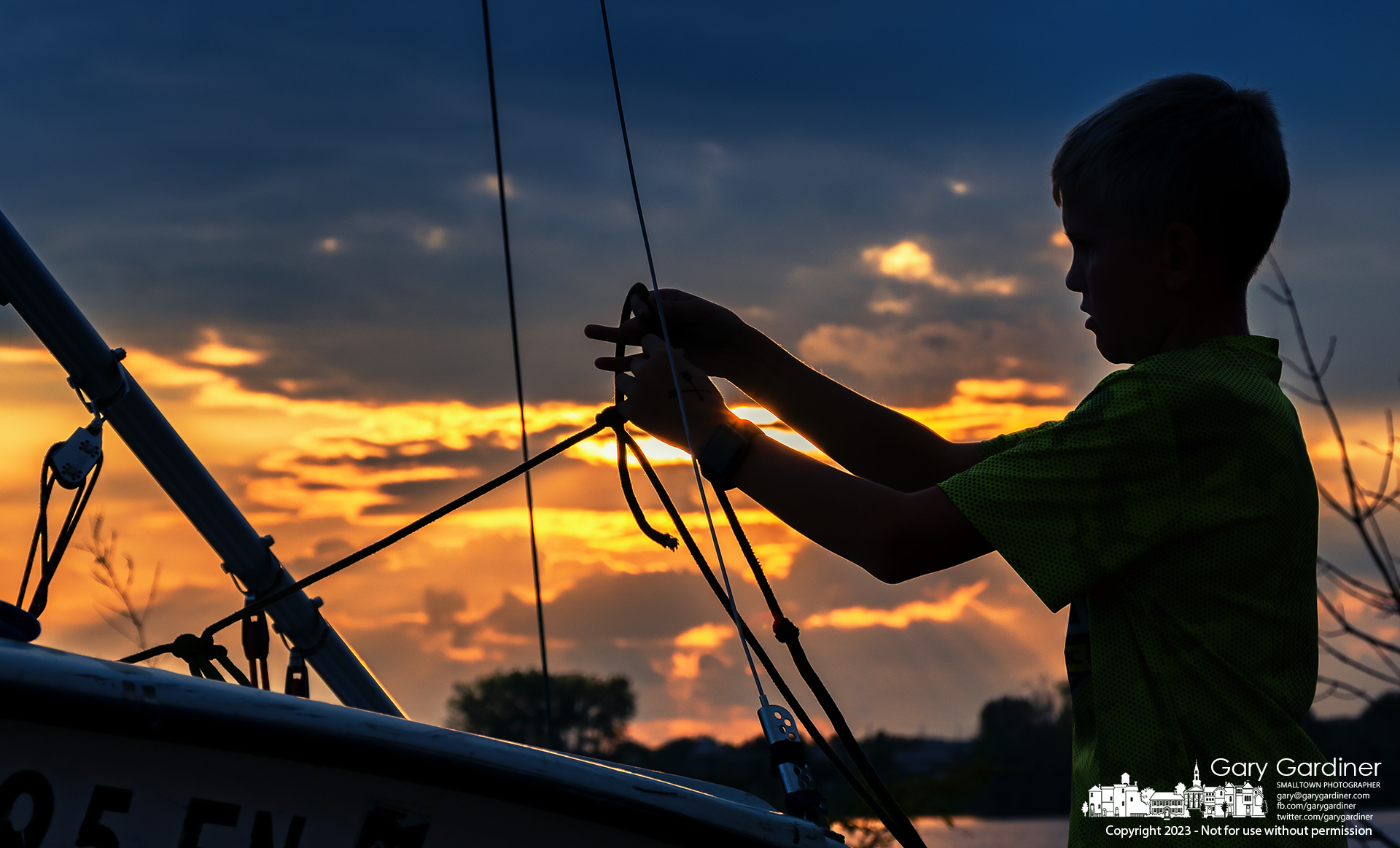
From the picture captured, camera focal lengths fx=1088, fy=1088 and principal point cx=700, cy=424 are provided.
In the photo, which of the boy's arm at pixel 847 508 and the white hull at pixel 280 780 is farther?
the boy's arm at pixel 847 508

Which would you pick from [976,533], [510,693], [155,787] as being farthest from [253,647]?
[510,693]

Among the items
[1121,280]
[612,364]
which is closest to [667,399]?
[612,364]

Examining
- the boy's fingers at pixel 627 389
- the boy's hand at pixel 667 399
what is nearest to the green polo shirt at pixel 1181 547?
the boy's hand at pixel 667 399

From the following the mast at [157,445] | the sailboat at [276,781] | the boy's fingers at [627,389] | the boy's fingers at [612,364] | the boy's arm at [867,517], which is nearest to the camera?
the sailboat at [276,781]

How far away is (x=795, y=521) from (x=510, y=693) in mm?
43153

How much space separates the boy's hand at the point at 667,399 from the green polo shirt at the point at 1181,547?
0.48 meters

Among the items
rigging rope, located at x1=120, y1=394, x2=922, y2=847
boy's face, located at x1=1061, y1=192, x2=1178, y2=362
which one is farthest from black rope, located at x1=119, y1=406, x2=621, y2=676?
boy's face, located at x1=1061, y1=192, x2=1178, y2=362

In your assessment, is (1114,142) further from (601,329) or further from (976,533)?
(601,329)

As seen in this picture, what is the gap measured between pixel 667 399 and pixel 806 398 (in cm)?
59

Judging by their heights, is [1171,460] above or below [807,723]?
above

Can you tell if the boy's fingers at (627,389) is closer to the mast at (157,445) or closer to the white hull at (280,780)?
the white hull at (280,780)

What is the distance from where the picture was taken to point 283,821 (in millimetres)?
1523

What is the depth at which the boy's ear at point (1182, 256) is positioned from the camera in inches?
63.4

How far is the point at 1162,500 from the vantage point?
1.49 meters
